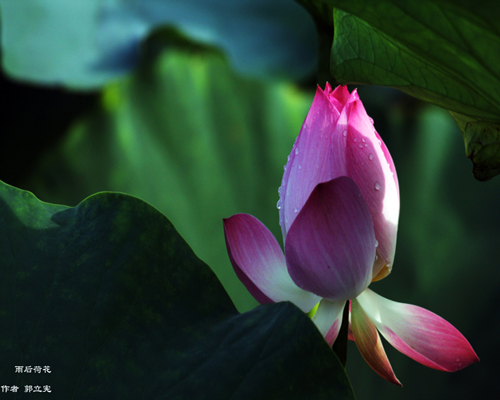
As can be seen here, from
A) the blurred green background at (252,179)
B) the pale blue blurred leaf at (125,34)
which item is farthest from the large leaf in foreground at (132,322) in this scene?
the pale blue blurred leaf at (125,34)

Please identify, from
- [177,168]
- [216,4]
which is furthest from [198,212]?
[216,4]

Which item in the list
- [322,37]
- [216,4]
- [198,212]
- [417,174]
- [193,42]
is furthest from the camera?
[216,4]

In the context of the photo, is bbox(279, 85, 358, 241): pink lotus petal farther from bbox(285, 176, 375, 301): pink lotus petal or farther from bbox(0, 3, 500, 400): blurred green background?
bbox(0, 3, 500, 400): blurred green background

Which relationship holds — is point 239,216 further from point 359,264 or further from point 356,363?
point 356,363

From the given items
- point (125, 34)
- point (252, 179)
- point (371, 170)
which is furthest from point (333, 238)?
point (125, 34)

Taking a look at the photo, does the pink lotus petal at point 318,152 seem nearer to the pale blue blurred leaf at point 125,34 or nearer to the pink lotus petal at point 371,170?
the pink lotus petal at point 371,170

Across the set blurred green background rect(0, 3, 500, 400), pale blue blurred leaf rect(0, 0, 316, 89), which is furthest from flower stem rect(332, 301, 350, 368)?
pale blue blurred leaf rect(0, 0, 316, 89)
